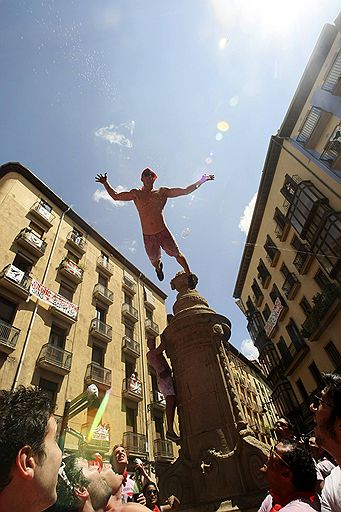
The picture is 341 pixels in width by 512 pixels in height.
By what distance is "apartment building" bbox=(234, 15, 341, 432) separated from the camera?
16203 mm

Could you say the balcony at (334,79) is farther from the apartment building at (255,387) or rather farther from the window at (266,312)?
the apartment building at (255,387)

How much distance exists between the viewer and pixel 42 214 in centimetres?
1955

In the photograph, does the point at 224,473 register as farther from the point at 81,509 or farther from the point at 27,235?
the point at 27,235

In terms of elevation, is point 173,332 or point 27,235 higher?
Result: point 27,235

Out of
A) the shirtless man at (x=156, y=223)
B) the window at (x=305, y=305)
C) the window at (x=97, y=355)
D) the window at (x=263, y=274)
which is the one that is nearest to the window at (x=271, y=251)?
the window at (x=263, y=274)

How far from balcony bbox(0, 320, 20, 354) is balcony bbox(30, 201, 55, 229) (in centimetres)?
829

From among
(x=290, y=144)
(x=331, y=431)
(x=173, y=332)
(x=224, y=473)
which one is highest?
(x=290, y=144)

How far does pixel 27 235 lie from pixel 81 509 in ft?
57.9

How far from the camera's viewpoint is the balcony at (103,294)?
803 inches

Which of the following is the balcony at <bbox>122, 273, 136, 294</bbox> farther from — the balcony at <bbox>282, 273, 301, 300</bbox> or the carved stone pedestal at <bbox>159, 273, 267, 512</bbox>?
the carved stone pedestal at <bbox>159, 273, 267, 512</bbox>

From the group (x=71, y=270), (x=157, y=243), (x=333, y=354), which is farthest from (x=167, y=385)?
(x=333, y=354)

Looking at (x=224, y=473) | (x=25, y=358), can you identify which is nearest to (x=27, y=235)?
(x=25, y=358)

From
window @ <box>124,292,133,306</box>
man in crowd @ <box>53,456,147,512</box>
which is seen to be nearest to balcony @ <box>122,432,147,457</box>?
window @ <box>124,292,133,306</box>

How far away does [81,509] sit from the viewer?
1.78 metres
